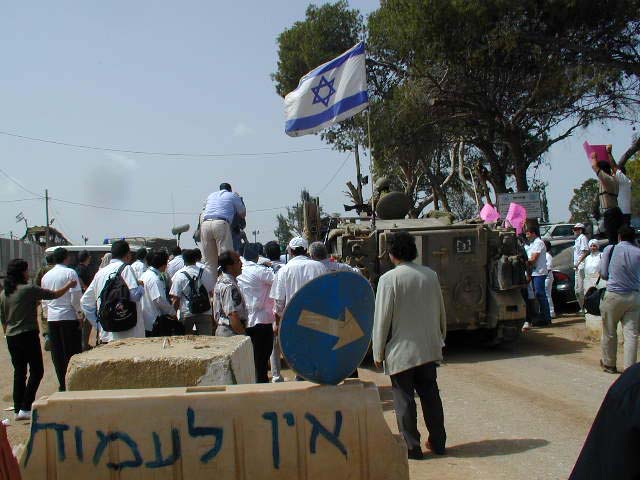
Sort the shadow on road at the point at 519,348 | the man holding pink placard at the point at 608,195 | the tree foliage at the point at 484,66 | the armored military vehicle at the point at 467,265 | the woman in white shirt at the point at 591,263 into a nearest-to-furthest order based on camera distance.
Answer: the man holding pink placard at the point at 608,195, the armored military vehicle at the point at 467,265, the shadow on road at the point at 519,348, the woman in white shirt at the point at 591,263, the tree foliage at the point at 484,66

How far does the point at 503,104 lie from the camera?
70.4 feet

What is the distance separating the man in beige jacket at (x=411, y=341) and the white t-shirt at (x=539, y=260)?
8.32m

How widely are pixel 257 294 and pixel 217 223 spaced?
→ 1.21 meters

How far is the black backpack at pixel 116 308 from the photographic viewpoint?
6656mm

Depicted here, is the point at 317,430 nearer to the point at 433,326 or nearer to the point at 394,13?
the point at 433,326

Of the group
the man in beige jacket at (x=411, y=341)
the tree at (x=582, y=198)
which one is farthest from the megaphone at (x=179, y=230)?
the tree at (x=582, y=198)

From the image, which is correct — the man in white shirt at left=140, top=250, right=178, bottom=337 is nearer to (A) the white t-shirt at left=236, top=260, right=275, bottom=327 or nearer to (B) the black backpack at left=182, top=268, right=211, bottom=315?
(B) the black backpack at left=182, top=268, right=211, bottom=315

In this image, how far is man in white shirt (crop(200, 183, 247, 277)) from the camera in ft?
26.8

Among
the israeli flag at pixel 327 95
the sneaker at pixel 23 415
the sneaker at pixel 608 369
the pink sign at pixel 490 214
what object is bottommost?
the sneaker at pixel 608 369

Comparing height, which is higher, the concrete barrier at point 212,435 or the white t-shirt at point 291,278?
the white t-shirt at point 291,278

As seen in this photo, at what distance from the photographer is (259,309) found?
735 cm

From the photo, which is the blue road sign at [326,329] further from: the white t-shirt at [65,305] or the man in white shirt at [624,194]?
the man in white shirt at [624,194]

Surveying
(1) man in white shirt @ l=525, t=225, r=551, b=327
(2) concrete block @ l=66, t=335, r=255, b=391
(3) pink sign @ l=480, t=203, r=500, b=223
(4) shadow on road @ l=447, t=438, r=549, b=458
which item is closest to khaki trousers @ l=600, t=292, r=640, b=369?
(4) shadow on road @ l=447, t=438, r=549, b=458

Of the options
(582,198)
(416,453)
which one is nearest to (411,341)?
(416,453)
